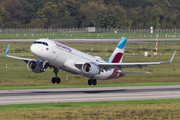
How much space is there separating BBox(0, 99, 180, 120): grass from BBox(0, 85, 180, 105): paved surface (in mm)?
3134

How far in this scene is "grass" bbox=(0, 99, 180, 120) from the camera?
101 feet

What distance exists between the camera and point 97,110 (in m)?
33.8

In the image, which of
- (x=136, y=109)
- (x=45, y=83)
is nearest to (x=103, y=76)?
(x=45, y=83)

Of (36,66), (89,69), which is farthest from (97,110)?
(36,66)

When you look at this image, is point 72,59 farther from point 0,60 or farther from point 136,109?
point 0,60

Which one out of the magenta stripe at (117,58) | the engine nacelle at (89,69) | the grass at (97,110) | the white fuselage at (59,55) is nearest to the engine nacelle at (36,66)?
the white fuselage at (59,55)

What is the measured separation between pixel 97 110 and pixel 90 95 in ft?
37.5

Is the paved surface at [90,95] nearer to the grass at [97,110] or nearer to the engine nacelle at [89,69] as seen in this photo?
the engine nacelle at [89,69]

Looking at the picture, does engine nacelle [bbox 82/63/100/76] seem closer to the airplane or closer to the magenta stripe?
the airplane

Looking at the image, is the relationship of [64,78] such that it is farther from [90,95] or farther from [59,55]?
[90,95]

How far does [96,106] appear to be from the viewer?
36.2 meters

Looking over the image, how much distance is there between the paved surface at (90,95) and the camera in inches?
1612

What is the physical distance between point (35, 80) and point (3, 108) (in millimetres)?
28611

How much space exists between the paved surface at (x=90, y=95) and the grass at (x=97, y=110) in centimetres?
313
